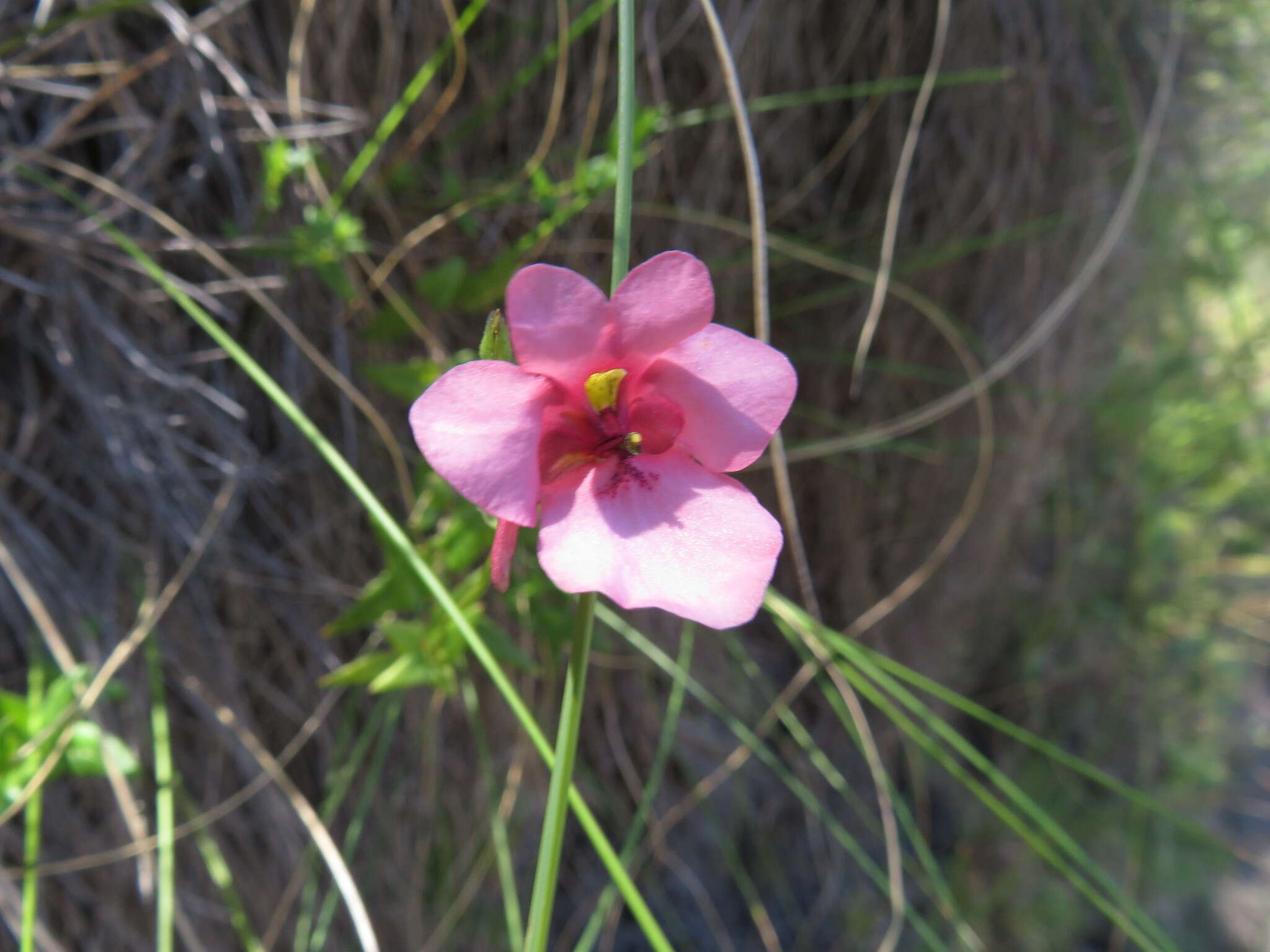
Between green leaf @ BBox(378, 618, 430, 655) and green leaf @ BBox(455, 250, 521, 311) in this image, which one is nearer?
green leaf @ BBox(378, 618, 430, 655)

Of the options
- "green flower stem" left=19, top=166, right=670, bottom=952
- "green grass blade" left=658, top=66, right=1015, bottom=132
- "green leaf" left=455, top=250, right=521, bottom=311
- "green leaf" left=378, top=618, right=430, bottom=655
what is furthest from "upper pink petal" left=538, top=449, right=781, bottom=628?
"green grass blade" left=658, top=66, right=1015, bottom=132

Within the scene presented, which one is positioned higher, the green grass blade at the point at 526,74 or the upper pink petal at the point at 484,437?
the green grass blade at the point at 526,74

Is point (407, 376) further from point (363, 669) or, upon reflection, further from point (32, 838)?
point (32, 838)

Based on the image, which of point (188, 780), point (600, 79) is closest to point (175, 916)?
point (188, 780)

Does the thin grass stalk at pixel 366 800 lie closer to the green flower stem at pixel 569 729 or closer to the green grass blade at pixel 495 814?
the green grass blade at pixel 495 814

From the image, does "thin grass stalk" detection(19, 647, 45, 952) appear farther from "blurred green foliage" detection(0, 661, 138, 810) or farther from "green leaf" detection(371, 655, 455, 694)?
"green leaf" detection(371, 655, 455, 694)

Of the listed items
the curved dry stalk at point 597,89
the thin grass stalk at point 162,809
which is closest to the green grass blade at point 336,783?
the thin grass stalk at point 162,809

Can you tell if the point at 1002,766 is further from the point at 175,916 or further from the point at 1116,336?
the point at 175,916
